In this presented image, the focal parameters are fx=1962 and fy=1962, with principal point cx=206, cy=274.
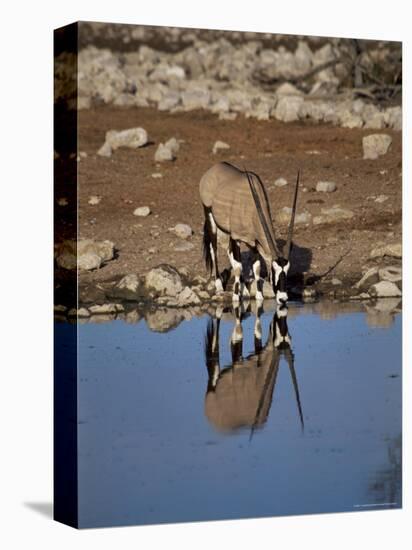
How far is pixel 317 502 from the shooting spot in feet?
49.8

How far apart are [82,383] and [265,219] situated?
2219 mm

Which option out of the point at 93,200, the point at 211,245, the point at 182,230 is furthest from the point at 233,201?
the point at 93,200

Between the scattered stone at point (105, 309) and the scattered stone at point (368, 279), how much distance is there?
7.31 feet

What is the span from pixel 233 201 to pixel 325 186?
75cm

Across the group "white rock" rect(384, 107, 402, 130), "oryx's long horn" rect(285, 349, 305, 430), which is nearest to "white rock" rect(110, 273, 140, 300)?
"oryx's long horn" rect(285, 349, 305, 430)

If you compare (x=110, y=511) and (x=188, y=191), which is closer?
(x=110, y=511)

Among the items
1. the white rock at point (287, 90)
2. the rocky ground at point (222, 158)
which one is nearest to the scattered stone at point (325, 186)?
the rocky ground at point (222, 158)

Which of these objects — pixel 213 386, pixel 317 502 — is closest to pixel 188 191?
pixel 213 386

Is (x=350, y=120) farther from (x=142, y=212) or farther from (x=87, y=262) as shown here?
(x=87, y=262)

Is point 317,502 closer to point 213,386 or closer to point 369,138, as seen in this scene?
point 213,386

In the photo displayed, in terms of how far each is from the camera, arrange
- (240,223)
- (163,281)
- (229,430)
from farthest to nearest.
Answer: (240,223) < (163,281) < (229,430)

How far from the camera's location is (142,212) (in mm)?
15133

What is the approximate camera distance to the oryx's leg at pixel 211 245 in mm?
15477

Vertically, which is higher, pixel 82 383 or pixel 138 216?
pixel 138 216
